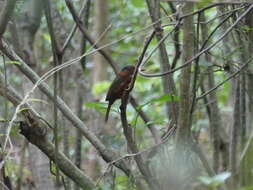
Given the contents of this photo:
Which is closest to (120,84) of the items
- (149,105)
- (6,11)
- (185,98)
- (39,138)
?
(149,105)

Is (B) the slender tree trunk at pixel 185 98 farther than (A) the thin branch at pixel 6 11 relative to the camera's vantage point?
Yes

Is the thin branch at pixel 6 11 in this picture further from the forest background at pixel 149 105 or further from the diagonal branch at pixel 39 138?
the diagonal branch at pixel 39 138

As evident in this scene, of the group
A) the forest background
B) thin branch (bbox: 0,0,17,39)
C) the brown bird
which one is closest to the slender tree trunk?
the forest background

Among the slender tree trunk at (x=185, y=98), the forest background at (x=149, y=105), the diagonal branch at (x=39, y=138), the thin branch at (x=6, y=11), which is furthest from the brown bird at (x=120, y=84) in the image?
the thin branch at (x=6, y=11)

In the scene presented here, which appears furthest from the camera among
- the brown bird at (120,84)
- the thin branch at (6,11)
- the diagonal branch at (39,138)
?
the brown bird at (120,84)

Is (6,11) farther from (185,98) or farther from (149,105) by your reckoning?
(149,105)

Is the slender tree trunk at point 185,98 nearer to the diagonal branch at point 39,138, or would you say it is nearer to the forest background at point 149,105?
the forest background at point 149,105

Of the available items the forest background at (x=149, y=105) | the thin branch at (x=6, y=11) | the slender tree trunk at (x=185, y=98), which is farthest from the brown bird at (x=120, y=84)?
the thin branch at (x=6, y=11)

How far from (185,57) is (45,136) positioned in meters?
0.74

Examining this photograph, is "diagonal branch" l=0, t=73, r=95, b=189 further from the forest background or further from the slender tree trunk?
the slender tree trunk

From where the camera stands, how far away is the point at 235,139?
305cm

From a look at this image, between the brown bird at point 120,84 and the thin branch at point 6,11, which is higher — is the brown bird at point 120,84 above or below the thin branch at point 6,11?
below

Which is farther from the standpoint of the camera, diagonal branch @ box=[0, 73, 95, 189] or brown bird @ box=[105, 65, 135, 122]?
brown bird @ box=[105, 65, 135, 122]

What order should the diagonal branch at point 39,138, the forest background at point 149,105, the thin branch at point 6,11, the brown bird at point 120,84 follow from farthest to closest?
the brown bird at point 120,84
the diagonal branch at point 39,138
the forest background at point 149,105
the thin branch at point 6,11
